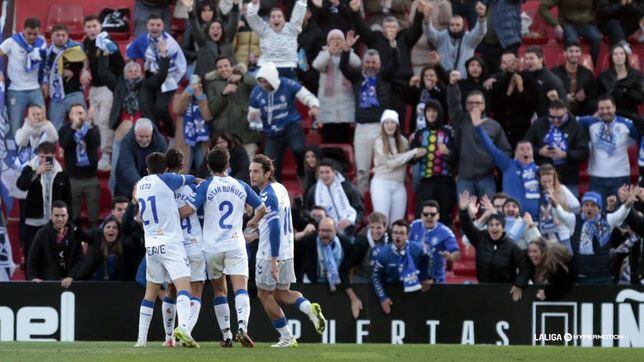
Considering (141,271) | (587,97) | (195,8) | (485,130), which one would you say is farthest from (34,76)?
(587,97)

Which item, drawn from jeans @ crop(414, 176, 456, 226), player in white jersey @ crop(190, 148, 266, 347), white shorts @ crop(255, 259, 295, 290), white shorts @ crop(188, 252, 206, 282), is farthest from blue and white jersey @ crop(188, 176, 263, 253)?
jeans @ crop(414, 176, 456, 226)

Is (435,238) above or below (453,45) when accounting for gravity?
below

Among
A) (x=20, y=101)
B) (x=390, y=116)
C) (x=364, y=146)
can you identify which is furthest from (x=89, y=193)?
(x=390, y=116)

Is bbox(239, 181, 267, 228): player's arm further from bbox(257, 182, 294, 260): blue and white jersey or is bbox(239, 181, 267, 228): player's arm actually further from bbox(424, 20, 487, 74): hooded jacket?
bbox(424, 20, 487, 74): hooded jacket

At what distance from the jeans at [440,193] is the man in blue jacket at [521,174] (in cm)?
68

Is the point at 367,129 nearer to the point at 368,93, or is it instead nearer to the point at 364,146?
the point at 364,146

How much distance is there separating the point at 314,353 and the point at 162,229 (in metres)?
1.85

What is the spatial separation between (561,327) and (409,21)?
227 inches

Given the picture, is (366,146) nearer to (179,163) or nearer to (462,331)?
(462,331)

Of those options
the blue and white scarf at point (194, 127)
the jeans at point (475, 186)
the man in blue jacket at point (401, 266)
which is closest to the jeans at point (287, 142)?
the blue and white scarf at point (194, 127)

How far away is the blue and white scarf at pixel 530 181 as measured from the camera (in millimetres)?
19797

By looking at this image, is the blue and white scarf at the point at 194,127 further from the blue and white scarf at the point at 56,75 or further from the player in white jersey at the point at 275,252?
the player in white jersey at the point at 275,252

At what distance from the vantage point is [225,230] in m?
14.9

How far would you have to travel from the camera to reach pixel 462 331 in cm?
1883
